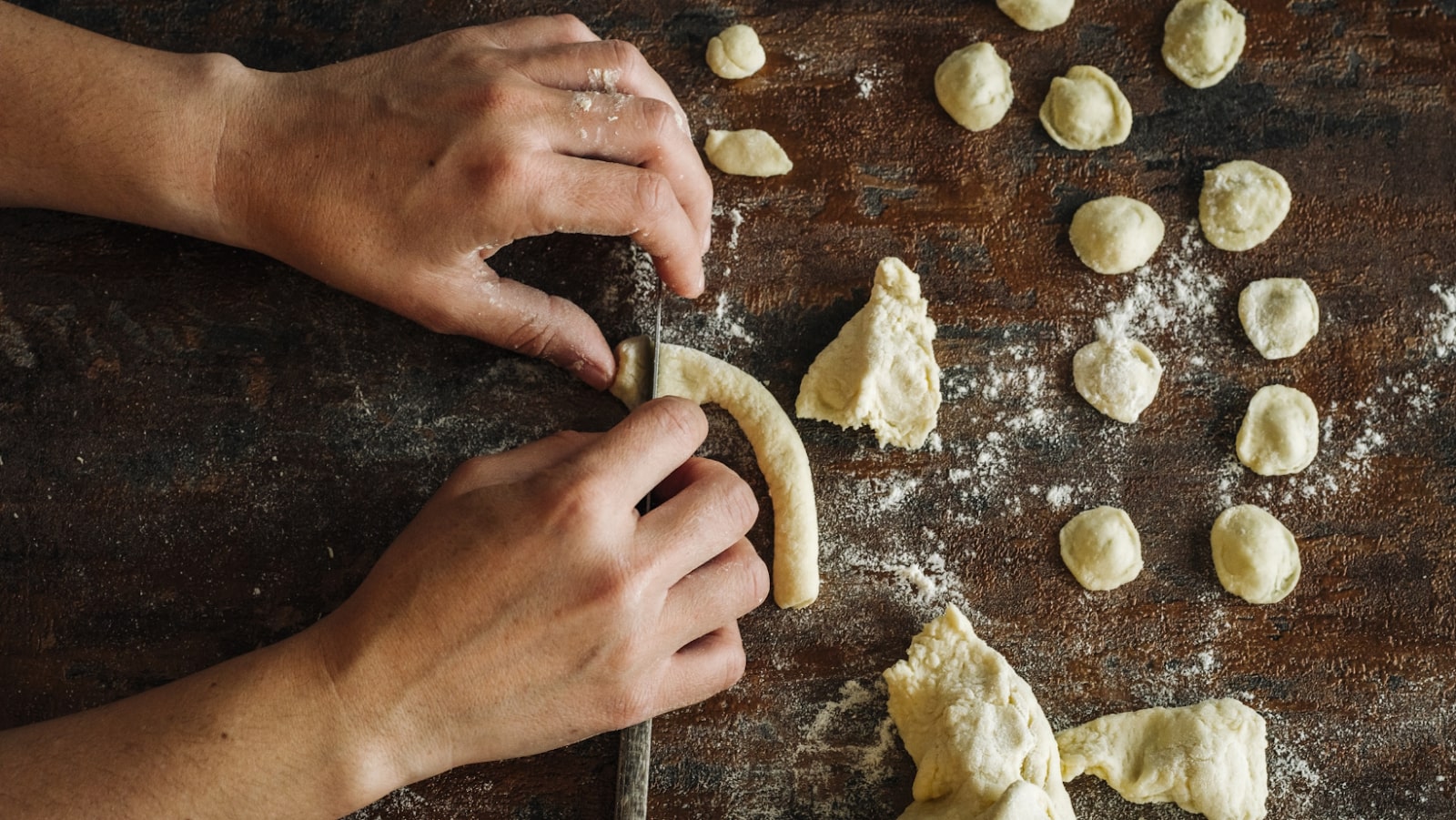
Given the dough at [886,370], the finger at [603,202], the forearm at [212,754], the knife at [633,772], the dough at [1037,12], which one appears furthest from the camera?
the dough at [1037,12]

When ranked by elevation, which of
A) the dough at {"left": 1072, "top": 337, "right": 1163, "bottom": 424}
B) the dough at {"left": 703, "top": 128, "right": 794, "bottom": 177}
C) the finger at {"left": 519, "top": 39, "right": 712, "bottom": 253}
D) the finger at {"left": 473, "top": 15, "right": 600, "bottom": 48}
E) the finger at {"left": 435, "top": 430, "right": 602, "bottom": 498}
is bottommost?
the dough at {"left": 1072, "top": 337, "right": 1163, "bottom": 424}

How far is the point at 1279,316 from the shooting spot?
1.71m

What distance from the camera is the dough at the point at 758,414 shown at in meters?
1.64

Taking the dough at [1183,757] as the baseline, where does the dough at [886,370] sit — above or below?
above

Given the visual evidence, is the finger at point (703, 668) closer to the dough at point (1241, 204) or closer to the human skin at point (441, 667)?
the human skin at point (441, 667)

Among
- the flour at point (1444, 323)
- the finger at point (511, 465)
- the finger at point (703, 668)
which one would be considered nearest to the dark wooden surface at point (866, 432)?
the flour at point (1444, 323)

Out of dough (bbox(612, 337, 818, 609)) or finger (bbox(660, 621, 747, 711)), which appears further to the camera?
dough (bbox(612, 337, 818, 609))

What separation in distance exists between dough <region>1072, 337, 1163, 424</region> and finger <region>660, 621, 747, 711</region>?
2.30 ft

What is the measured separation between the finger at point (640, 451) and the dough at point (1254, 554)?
888mm

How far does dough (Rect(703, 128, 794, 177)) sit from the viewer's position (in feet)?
5.66

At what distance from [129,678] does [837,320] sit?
1.24m

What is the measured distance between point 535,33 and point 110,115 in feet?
2.09

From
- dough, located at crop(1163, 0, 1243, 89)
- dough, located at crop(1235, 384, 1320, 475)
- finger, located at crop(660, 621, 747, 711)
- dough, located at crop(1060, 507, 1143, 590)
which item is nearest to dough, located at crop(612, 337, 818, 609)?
finger, located at crop(660, 621, 747, 711)

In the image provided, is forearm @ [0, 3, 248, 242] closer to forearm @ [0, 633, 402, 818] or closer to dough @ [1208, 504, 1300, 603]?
forearm @ [0, 633, 402, 818]
